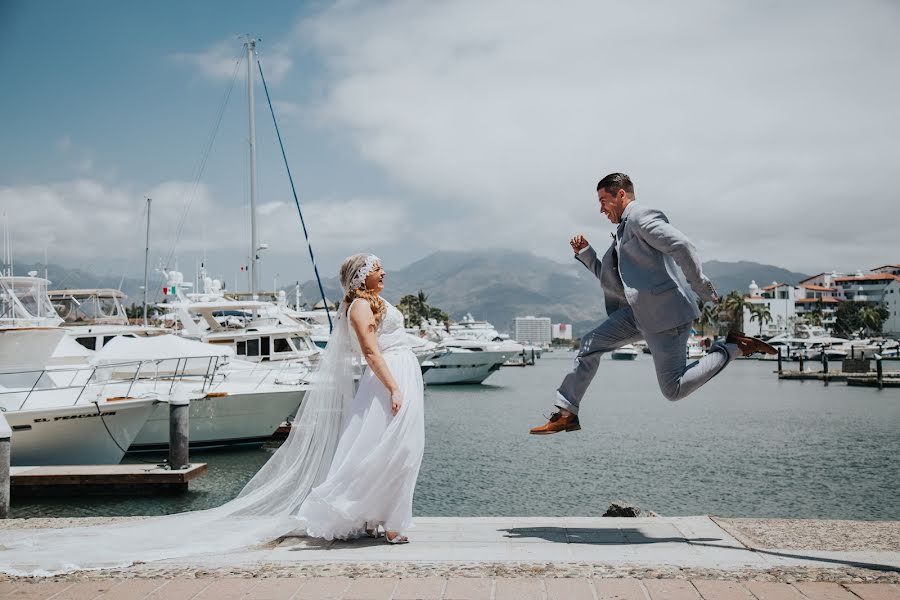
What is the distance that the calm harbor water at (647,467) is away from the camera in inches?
562

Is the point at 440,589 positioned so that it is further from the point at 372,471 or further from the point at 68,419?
the point at 68,419

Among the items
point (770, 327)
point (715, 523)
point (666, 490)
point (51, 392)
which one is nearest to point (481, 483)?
point (666, 490)

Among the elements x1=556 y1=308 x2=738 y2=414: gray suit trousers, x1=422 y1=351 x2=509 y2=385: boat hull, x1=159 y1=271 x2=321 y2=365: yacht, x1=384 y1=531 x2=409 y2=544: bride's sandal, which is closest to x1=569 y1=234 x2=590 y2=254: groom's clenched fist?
x1=556 y1=308 x2=738 y2=414: gray suit trousers

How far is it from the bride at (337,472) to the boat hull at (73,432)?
11587 mm

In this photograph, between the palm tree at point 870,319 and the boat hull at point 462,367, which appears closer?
the boat hull at point 462,367

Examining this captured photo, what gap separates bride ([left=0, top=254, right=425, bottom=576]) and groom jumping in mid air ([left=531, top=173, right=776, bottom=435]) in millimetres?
1114

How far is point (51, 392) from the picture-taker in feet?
55.9

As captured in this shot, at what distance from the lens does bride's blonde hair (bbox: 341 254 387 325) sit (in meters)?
5.49

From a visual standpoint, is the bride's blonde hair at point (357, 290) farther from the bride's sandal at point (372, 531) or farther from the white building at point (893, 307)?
the white building at point (893, 307)

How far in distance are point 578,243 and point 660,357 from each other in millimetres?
1124

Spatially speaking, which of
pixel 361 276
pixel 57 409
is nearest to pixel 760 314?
pixel 57 409

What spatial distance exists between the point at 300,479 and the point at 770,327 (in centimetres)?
16192

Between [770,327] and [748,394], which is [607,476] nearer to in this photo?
[748,394]

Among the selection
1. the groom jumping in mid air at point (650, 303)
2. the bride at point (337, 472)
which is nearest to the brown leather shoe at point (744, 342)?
the groom jumping in mid air at point (650, 303)
